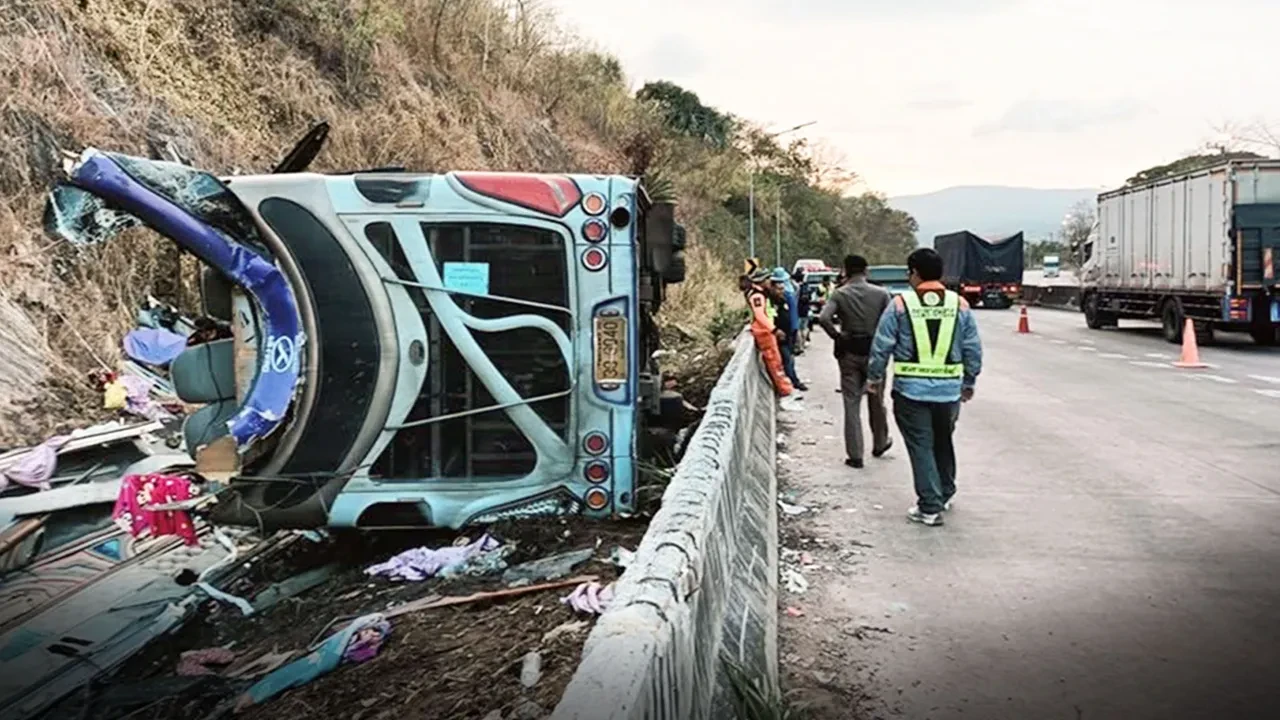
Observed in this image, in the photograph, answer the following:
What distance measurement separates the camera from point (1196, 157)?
53688 millimetres

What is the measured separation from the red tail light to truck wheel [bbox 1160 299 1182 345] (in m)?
20.1

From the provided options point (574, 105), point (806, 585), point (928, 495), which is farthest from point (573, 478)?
point (574, 105)

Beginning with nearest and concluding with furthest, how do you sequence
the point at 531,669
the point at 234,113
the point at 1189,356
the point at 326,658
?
the point at 531,669 < the point at 326,658 < the point at 234,113 < the point at 1189,356

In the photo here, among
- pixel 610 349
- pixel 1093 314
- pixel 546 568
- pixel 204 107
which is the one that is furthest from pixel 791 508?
pixel 1093 314

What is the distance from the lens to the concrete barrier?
252cm

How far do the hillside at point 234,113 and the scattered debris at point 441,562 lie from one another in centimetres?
306

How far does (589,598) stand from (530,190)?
2328 millimetres

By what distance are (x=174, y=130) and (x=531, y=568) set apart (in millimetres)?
9701

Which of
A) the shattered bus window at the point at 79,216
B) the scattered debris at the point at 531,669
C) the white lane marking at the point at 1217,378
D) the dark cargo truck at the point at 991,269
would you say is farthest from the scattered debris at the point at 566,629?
the dark cargo truck at the point at 991,269

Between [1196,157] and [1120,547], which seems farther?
[1196,157]

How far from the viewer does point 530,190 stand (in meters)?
6.14

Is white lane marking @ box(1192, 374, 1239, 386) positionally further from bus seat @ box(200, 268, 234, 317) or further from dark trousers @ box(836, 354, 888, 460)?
bus seat @ box(200, 268, 234, 317)

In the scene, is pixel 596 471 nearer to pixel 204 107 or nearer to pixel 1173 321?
pixel 204 107

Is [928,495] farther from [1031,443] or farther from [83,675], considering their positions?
[83,675]
